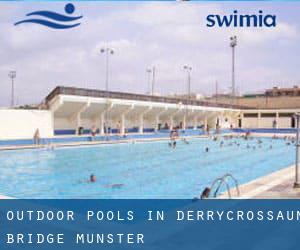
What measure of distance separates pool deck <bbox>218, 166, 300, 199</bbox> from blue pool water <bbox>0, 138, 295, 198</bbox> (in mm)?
2030

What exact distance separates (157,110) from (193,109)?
16.8ft

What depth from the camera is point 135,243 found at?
457 cm

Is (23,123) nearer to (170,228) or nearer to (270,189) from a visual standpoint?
(270,189)

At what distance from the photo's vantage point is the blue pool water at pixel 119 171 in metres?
10.3

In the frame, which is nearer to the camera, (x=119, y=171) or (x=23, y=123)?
(x=119, y=171)

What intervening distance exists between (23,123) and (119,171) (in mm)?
12442

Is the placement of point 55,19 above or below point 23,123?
above

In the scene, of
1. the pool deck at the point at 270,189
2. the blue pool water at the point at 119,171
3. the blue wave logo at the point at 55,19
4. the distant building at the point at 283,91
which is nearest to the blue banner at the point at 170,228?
the pool deck at the point at 270,189

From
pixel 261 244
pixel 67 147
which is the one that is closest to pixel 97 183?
pixel 261 244

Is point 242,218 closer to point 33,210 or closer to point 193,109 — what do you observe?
point 33,210

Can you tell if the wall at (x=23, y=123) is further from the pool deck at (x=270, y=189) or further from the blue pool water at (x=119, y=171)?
the pool deck at (x=270, y=189)

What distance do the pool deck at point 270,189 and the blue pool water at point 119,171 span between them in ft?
6.66

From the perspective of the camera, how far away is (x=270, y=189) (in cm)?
767

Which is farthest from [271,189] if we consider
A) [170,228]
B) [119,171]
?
[119,171]
